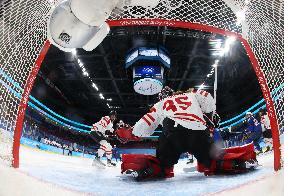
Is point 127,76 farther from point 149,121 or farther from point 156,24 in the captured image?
point 156,24

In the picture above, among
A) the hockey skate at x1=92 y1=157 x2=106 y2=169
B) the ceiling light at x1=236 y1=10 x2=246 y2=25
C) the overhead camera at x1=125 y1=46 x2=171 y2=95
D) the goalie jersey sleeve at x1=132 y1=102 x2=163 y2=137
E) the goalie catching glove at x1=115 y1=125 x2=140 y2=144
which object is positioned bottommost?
the hockey skate at x1=92 y1=157 x2=106 y2=169

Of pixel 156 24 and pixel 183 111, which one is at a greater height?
pixel 156 24

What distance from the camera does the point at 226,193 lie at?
133 centimetres

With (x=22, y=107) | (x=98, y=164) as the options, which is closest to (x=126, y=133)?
(x=22, y=107)

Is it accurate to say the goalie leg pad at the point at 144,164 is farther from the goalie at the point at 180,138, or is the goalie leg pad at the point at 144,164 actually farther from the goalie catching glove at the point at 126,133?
the goalie catching glove at the point at 126,133

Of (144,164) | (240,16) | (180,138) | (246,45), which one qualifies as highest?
(240,16)

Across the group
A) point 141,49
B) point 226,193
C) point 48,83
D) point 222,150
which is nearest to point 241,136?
point 141,49

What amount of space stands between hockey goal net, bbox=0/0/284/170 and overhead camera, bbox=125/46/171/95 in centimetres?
367

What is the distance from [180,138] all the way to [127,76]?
5760 millimetres

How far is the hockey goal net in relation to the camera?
162 centimetres

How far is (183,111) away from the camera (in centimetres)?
204

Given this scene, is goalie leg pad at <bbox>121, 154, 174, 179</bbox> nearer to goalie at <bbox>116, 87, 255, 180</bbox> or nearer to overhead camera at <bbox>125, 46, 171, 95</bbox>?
goalie at <bbox>116, 87, 255, 180</bbox>

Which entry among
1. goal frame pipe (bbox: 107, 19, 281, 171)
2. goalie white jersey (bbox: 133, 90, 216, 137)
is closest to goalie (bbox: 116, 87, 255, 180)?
goalie white jersey (bbox: 133, 90, 216, 137)

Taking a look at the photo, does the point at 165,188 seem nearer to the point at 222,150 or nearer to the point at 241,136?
the point at 222,150
